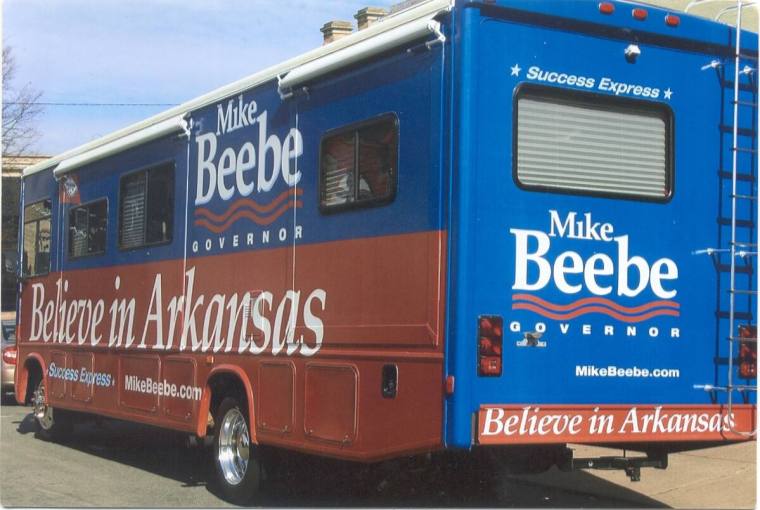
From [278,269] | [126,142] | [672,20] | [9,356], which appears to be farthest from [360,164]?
[9,356]

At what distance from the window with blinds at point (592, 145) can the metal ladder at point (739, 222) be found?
0.53 m

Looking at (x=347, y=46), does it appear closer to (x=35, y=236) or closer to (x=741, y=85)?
(x=741, y=85)

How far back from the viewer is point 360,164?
7738 millimetres

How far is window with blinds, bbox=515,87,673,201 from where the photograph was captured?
7004 millimetres

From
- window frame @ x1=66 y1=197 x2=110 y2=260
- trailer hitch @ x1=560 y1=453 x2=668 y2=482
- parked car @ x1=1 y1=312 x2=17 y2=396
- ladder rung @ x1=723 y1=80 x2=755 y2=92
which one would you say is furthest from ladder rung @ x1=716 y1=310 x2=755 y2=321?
parked car @ x1=1 y1=312 x2=17 y2=396

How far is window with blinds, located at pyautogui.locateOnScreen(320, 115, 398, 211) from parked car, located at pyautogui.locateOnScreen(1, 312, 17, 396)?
10.8m

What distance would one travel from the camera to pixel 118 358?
11258 mm

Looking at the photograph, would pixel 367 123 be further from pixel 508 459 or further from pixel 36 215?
pixel 36 215

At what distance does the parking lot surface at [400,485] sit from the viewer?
8367 mm

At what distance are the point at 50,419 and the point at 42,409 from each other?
0.24 m

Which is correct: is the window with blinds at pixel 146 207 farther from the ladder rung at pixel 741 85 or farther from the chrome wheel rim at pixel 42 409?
the ladder rung at pixel 741 85

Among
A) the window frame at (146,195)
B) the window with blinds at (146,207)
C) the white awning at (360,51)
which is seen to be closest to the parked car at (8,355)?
the window frame at (146,195)

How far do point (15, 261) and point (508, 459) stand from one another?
900 cm

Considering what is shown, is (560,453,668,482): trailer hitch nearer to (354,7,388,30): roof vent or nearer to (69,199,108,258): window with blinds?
(69,199,108,258): window with blinds
